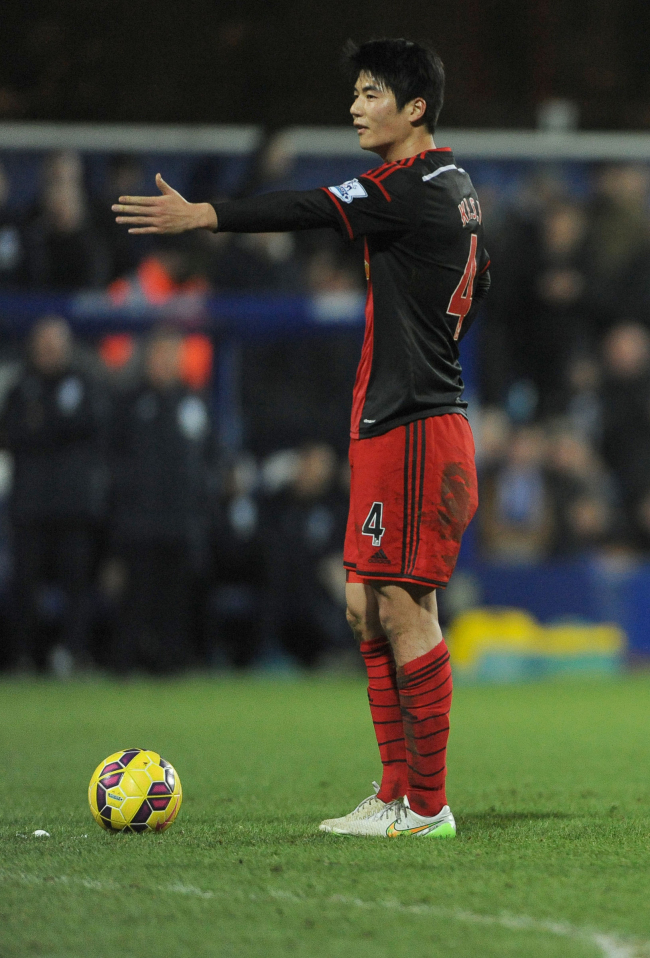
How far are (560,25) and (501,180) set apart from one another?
2.66m

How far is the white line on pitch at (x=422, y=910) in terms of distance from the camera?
2557 millimetres

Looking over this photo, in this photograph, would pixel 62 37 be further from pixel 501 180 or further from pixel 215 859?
pixel 215 859

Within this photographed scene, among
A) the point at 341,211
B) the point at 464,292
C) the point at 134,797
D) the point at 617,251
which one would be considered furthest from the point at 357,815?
the point at 617,251

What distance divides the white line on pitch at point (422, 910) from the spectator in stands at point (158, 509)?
6.45 m

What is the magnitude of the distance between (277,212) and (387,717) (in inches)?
59.7

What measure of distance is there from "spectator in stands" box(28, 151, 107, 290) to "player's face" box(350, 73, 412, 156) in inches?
248

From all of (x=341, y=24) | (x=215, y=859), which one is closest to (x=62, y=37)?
(x=341, y=24)

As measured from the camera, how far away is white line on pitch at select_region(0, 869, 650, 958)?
2557 mm

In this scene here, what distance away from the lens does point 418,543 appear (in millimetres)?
3795

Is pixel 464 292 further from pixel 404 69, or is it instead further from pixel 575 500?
pixel 575 500

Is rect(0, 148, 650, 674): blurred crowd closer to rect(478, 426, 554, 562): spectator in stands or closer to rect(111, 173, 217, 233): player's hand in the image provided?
rect(478, 426, 554, 562): spectator in stands

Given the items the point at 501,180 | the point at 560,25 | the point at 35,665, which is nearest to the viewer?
the point at 560,25

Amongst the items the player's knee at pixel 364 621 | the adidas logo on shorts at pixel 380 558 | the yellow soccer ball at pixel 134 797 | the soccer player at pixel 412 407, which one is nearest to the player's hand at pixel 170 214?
the soccer player at pixel 412 407

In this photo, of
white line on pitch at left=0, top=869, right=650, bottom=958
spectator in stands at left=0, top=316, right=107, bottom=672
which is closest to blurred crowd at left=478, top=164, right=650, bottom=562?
spectator in stands at left=0, top=316, right=107, bottom=672
